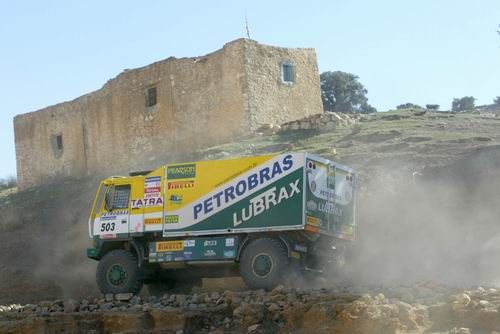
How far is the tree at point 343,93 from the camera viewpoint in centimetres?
5816

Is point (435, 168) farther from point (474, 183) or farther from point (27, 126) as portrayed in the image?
point (27, 126)

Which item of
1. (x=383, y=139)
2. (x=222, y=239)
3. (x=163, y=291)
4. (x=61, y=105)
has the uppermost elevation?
(x=61, y=105)

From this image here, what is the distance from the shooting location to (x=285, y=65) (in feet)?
102

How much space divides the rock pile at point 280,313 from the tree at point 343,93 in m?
43.2

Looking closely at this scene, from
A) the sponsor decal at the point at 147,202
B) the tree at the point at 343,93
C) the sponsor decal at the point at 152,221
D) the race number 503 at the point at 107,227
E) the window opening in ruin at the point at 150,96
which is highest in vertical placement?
the tree at the point at 343,93

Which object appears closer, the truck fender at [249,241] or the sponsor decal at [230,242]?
the truck fender at [249,241]

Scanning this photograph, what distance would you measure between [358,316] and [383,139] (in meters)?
15.4

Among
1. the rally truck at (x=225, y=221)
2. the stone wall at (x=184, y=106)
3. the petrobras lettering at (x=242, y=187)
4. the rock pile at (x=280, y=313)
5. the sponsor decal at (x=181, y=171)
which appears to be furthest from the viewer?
the stone wall at (x=184, y=106)

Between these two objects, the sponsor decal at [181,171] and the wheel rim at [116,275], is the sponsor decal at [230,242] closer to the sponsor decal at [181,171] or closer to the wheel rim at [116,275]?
the sponsor decal at [181,171]

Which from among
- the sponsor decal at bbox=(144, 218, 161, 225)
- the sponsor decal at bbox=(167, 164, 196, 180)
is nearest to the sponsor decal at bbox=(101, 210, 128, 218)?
→ the sponsor decal at bbox=(144, 218, 161, 225)

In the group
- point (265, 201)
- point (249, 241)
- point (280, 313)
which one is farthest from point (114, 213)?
point (280, 313)

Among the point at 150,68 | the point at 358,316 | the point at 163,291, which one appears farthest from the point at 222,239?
the point at 150,68

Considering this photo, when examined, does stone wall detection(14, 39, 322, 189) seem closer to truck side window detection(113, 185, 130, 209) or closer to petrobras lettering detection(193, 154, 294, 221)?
truck side window detection(113, 185, 130, 209)

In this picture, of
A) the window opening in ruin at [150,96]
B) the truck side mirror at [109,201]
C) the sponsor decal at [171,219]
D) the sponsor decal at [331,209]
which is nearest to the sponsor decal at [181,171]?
the sponsor decal at [171,219]
